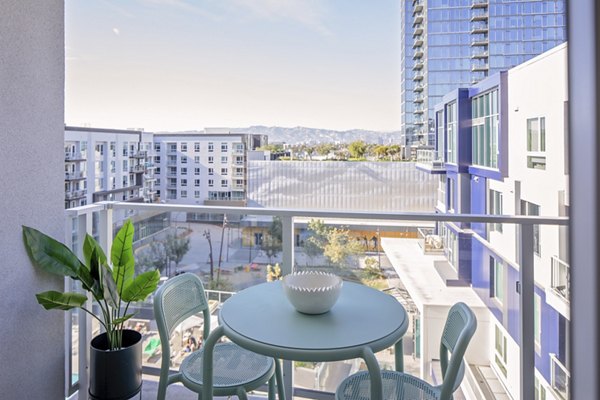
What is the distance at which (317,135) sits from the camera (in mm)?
5023

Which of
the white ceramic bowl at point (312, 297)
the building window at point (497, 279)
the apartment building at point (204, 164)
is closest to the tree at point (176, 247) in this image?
the apartment building at point (204, 164)

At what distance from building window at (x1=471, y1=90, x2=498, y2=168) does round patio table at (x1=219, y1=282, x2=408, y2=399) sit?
3.88 metres

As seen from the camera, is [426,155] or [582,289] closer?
[582,289]

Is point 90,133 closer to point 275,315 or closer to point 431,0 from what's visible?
point 275,315

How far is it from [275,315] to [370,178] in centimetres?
322

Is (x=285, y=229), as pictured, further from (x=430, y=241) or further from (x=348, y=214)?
(x=430, y=241)

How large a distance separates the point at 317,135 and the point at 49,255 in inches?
142

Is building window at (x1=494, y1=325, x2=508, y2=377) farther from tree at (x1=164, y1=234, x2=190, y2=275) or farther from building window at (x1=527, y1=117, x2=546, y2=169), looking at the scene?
tree at (x1=164, y1=234, x2=190, y2=275)

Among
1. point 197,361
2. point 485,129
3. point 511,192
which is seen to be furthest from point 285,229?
point 485,129

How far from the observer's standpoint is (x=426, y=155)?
4.98m

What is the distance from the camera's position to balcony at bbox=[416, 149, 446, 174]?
15.8ft

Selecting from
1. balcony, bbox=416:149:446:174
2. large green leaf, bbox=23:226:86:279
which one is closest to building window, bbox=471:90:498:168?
balcony, bbox=416:149:446:174

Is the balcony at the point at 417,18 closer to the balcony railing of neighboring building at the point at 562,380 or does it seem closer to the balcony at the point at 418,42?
the balcony at the point at 418,42

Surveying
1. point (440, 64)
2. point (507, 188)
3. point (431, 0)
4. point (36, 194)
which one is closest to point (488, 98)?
point (440, 64)
